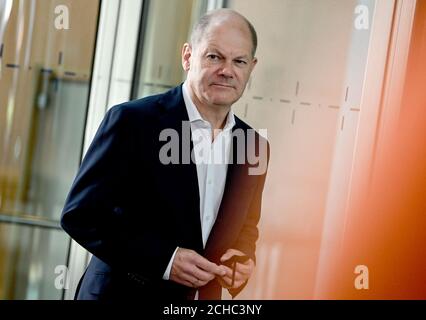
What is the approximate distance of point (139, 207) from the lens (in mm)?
1884

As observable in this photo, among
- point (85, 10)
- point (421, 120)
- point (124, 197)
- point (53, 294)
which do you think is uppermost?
point (85, 10)

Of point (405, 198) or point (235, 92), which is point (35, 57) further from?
point (405, 198)

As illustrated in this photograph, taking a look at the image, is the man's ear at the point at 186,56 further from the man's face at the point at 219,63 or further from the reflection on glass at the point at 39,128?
the reflection on glass at the point at 39,128

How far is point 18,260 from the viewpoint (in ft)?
6.97

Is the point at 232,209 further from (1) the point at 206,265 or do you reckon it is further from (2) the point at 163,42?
(2) the point at 163,42

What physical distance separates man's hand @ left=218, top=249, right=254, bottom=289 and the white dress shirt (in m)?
0.08

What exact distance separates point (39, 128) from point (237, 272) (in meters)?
0.71

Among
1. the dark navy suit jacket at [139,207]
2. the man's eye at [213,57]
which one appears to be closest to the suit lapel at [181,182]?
the dark navy suit jacket at [139,207]

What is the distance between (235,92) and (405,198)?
0.75 metres

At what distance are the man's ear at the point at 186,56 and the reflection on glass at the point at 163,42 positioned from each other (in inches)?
2.2

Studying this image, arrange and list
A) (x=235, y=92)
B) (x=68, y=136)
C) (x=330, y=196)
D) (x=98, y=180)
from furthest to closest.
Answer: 1. (x=330, y=196)
2. (x=68, y=136)
3. (x=235, y=92)
4. (x=98, y=180)

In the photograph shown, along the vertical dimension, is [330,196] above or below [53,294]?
→ above

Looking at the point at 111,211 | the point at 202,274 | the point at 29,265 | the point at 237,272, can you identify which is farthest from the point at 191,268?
the point at 29,265

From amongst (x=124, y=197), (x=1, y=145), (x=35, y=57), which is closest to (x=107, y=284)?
(x=124, y=197)
